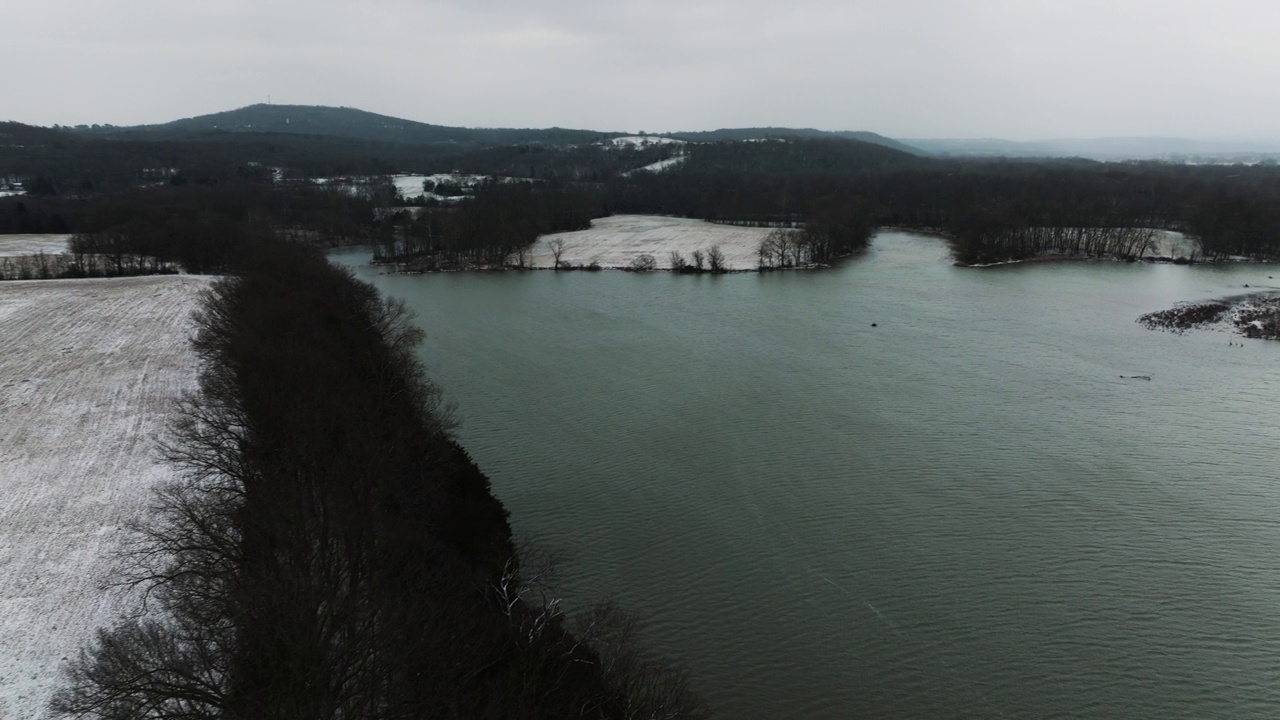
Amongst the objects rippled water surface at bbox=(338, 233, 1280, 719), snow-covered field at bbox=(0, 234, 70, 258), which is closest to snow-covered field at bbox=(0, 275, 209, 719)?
rippled water surface at bbox=(338, 233, 1280, 719)

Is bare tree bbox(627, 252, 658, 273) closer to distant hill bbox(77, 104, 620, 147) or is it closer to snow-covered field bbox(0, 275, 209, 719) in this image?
snow-covered field bbox(0, 275, 209, 719)

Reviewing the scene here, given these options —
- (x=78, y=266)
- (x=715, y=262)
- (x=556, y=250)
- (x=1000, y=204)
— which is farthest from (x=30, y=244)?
(x=1000, y=204)

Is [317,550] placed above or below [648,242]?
below

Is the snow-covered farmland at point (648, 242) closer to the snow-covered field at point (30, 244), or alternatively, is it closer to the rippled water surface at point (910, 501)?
the rippled water surface at point (910, 501)

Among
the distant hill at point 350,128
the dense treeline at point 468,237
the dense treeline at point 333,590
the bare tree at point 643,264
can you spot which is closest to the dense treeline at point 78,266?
the dense treeline at point 468,237

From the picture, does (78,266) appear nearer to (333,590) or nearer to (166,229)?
(166,229)

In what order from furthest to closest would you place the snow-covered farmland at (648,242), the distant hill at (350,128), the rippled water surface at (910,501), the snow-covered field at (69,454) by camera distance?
1. the distant hill at (350,128)
2. the snow-covered farmland at (648,242)
3. the rippled water surface at (910,501)
4. the snow-covered field at (69,454)
